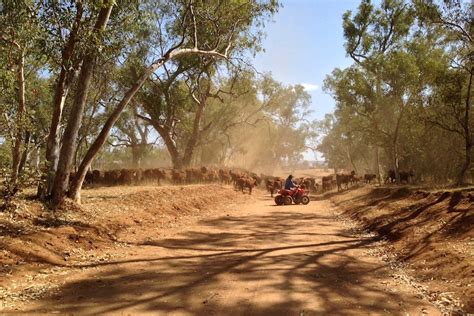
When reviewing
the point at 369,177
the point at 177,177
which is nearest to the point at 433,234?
the point at 177,177

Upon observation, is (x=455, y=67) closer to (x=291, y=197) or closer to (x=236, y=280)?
(x=291, y=197)

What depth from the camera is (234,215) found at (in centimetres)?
1742

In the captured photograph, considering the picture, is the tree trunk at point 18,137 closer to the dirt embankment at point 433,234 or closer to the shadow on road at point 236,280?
the shadow on road at point 236,280

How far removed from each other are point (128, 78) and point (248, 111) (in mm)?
21688

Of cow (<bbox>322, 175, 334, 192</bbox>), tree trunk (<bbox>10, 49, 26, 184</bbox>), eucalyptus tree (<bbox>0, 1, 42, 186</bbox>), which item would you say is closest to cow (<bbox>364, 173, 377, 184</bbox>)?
cow (<bbox>322, 175, 334, 192</bbox>)

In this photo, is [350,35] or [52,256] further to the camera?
[350,35]

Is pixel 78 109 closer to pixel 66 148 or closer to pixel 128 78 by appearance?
pixel 66 148

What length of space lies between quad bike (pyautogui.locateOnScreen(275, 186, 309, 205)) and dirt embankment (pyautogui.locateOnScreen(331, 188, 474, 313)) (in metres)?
5.29

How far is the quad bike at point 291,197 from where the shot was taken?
854 inches

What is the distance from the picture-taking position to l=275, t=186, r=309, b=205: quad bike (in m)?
21.7

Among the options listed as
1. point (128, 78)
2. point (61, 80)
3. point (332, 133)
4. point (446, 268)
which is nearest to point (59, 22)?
point (61, 80)

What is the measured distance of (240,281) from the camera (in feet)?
23.9

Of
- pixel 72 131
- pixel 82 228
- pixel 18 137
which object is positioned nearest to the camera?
pixel 82 228

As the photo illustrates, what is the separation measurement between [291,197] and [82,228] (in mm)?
13313
